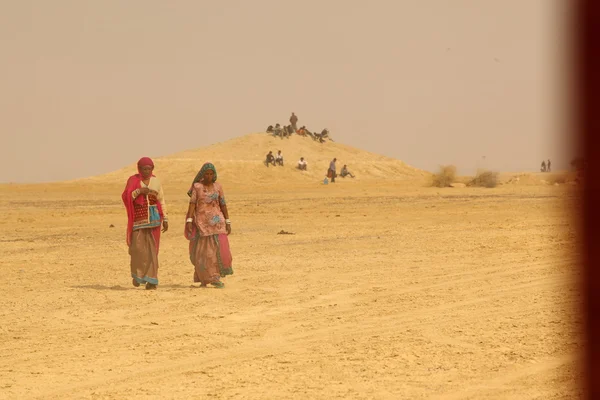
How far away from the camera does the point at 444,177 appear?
1859 inches

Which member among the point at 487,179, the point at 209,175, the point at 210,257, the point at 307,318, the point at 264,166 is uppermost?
the point at 264,166

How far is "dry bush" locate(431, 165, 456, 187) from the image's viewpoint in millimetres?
47156

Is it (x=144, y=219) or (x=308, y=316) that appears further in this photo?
(x=144, y=219)

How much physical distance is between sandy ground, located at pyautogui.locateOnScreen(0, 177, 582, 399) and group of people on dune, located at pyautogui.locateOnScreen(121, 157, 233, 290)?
0.95ft

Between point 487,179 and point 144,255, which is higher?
point 487,179

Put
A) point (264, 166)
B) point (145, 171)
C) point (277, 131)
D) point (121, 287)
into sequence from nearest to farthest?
point (145, 171) → point (121, 287) → point (264, 166) → point (277, 131)

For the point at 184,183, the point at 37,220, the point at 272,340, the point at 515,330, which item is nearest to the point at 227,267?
the point at 272,340

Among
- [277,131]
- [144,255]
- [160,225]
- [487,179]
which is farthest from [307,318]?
[277,131]

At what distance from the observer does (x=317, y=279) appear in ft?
42.3

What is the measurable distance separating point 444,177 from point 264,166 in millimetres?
13855

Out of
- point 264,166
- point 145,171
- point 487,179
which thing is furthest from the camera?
point 264,166

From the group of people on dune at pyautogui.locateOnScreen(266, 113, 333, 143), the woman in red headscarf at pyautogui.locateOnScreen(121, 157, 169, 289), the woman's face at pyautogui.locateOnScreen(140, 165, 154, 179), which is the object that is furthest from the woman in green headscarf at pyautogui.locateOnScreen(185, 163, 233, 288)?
the group of people on dune at pyautogui.locateOnScreen(266, 113, 333, 143)

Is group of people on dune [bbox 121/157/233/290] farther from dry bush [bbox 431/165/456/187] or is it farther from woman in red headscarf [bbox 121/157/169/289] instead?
dry bush [bbox 431/165/456/187]

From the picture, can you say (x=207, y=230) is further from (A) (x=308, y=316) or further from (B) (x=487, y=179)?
(B) (x=487, y=179)
